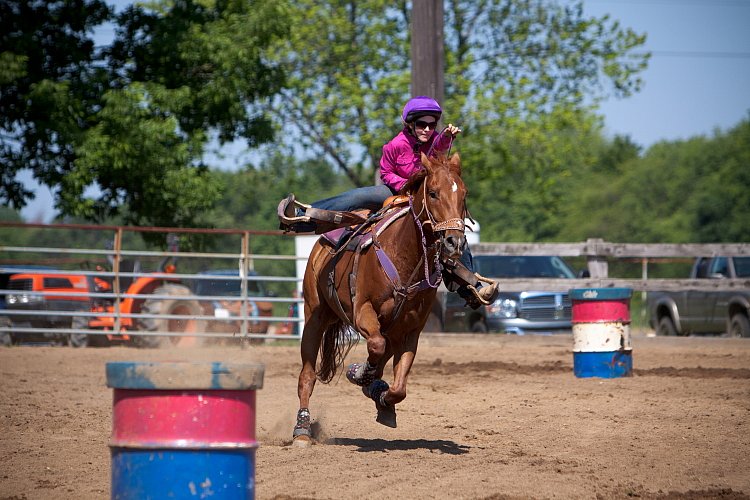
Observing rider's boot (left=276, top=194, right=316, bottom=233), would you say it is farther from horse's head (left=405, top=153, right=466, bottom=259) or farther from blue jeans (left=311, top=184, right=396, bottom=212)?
horse's head (left=405, top=153, right=466, bottom=259)

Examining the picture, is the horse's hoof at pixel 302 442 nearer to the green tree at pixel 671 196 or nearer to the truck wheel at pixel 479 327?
the truck wheel at pixel 479 327

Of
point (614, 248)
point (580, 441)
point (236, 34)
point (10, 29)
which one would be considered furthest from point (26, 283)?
point (580, 441)

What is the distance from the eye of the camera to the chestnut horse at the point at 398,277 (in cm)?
674

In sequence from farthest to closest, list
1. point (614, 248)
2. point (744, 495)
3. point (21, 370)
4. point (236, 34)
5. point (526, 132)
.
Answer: point (526, 132)
point (236, 34)
point (614, 248)
point (21, 370)
point (744, 495)

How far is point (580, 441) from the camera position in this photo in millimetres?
7562

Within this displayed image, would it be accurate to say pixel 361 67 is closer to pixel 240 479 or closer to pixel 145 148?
pixel 145 148

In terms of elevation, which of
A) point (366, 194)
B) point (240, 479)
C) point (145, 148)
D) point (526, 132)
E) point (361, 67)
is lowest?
point (240, 479)

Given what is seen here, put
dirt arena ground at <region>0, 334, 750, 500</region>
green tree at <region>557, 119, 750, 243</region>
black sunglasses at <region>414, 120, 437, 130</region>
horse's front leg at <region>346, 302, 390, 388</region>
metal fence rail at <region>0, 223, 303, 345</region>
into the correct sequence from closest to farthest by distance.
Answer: dirt arena ground at <region>0, 334, 750, 500</region>
horse's front leg at <region>346, 302, 390, 388</region>
black sunglasses at <region>414, 120, 437, 130</region>
metal fence rail at <region>0, 223, 303, 345</region>
green tree at <region>557, 119, 750, 243</region>

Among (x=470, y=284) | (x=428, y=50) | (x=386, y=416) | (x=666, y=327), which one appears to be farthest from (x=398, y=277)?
(x=666, y=327)

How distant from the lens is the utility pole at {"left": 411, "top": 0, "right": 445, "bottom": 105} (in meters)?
16.0

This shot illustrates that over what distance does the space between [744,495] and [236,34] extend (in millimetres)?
16379

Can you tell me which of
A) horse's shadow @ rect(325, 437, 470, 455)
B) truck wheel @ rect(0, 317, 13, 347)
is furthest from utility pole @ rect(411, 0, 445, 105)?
horse's shadow @ rect(325, 437, 470, 455)

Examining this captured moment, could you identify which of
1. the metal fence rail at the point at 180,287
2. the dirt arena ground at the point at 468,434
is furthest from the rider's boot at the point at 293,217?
the metal fence rail at the point at 180,287

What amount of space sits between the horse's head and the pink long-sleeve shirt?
1.99 feet
